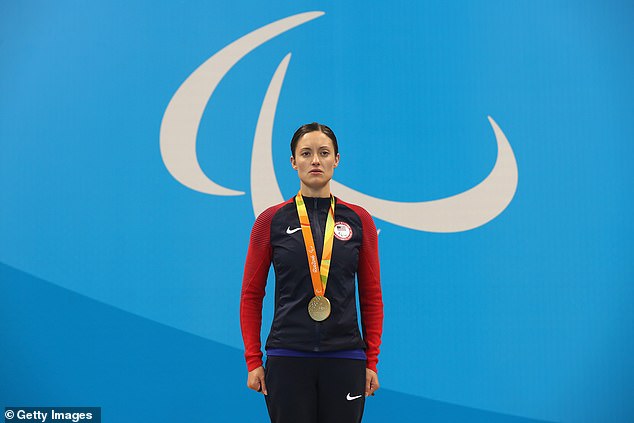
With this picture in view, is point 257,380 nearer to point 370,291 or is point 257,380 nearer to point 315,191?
point 370,291

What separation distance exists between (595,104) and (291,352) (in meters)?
2.37

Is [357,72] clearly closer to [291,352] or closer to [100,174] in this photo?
[100,174]

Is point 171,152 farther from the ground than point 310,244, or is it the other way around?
point 171,152

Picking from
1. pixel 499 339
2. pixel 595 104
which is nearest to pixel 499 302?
pixel 499 339

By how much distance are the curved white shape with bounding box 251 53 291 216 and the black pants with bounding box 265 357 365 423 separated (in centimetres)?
140

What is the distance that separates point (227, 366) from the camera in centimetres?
316

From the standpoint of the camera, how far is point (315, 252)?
196cm

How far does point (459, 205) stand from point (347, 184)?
619 millimetres

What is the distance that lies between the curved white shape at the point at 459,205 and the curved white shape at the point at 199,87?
837mm

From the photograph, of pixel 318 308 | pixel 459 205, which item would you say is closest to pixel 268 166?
pixel 459 205

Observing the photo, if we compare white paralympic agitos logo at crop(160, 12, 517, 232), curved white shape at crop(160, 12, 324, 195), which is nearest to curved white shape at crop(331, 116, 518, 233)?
white paralympic agitos logo at crop(160, 12, 517, 232)

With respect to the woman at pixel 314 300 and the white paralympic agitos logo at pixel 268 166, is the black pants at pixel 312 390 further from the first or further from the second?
the white paralympic agitos logo at pixel 268 166

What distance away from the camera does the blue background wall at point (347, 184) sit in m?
3.17

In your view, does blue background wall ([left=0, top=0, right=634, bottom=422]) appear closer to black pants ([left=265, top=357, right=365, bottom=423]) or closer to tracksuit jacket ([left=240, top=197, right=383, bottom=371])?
tracksuit jacket ([left=240, top=197, right=383, bottom=371])
